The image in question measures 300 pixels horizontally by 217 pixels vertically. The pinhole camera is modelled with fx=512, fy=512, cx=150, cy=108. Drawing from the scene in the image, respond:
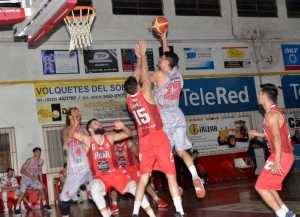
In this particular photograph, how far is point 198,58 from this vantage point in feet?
66.2

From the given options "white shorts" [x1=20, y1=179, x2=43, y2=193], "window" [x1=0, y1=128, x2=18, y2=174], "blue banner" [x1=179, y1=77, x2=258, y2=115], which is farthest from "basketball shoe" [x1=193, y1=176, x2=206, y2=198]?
"blue banner" [x1=179, y1=77, x2=258, y2=115]

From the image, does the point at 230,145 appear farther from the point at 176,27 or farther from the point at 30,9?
the point at 30,9

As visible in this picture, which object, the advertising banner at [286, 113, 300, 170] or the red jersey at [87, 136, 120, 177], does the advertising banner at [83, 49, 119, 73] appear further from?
the red jersey at [87, 136, 120, 177]

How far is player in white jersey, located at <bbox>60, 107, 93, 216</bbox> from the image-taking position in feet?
28.5

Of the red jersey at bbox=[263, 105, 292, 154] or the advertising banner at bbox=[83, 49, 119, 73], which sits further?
the advertising banner at bbox=[83, 49, 119, 73]

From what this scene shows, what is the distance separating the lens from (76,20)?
1098 centimetres

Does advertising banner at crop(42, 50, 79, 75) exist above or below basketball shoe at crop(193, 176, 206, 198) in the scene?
above

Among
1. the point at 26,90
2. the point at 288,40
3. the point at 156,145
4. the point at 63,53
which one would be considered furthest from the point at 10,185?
the point at 288,40

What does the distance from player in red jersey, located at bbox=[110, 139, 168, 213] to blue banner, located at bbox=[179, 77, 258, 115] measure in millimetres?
6709

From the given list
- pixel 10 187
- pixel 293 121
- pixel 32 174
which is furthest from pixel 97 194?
pixel 293 121

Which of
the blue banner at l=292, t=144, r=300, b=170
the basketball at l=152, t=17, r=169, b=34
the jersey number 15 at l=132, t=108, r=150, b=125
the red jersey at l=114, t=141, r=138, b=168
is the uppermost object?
the basketball at l=152, t=17, r=169, b=34

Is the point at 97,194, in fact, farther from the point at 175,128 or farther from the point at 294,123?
the point at 294,123

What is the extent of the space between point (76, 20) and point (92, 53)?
24.4 ft

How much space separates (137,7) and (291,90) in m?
7.59
